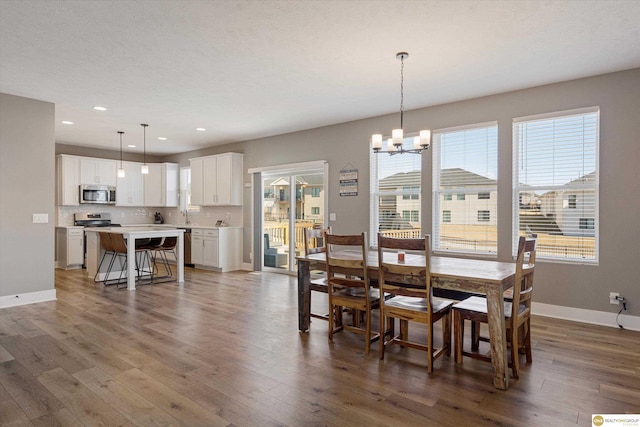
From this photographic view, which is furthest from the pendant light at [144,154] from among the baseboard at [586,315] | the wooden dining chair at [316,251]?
the baseboard at [586,315]

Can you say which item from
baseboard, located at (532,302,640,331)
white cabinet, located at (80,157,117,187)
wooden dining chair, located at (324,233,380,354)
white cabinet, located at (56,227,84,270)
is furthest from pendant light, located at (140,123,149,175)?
baseboard, located at (532,302,640,331)

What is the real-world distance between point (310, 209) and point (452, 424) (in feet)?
15.9

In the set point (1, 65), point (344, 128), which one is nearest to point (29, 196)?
point (1, 65)

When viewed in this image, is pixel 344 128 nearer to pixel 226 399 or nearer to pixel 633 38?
pixel 633 38

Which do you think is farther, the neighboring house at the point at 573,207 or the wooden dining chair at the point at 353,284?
the neighboring house at the point at 573,207

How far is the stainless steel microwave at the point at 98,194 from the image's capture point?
7.95 m

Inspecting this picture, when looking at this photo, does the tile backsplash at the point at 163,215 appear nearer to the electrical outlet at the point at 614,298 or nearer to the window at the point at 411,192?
the window at the point at 411,192

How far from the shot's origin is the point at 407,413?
2.20 metres

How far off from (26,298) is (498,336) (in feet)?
18.1

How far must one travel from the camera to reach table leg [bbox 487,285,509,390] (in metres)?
2.51

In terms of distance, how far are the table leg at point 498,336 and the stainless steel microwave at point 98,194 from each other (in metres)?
8.30

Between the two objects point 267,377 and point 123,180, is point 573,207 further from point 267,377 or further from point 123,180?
point 123,180

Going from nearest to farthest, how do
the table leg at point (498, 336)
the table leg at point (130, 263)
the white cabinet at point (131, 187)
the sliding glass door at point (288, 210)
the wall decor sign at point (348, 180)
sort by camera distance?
1. the table leg at point (498, 336)
2. the table leg at point (130, 263)
3. the wall decor sign at point (348, 180)
4. the sliding glass door at point (288, 210)
5. the white cabinet at point (131, 187)

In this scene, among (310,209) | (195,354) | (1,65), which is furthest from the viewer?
(310,209)
